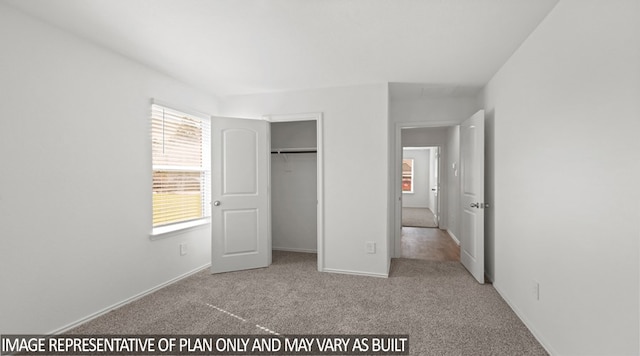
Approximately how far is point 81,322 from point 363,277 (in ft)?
9.02

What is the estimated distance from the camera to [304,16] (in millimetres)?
2045

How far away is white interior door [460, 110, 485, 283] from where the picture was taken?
328cm

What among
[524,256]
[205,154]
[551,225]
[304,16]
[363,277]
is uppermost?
[304,16]

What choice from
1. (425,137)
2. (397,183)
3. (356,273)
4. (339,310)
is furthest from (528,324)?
(425,137)

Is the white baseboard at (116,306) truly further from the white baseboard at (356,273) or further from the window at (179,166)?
the white baseboard at (356,273)

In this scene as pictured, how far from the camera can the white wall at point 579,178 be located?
4.33ft

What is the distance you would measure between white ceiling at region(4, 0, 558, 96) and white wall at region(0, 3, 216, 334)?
0.99 ft

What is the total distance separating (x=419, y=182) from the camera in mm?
11367

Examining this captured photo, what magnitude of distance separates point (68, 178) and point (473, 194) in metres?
4.07

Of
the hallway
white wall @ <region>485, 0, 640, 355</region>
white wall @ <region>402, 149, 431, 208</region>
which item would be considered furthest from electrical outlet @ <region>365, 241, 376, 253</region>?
white wall @ <region>402, 149, 431, 208</region>

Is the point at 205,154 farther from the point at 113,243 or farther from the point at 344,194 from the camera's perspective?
the point at 344,194

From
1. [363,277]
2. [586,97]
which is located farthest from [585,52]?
[363,277]

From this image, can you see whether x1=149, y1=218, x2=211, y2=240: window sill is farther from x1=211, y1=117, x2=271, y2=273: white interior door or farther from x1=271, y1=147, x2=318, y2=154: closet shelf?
x1=271, y1=147, x2=318, y2=154: closet shelf

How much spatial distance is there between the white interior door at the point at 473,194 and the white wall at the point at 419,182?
24.7 feet
